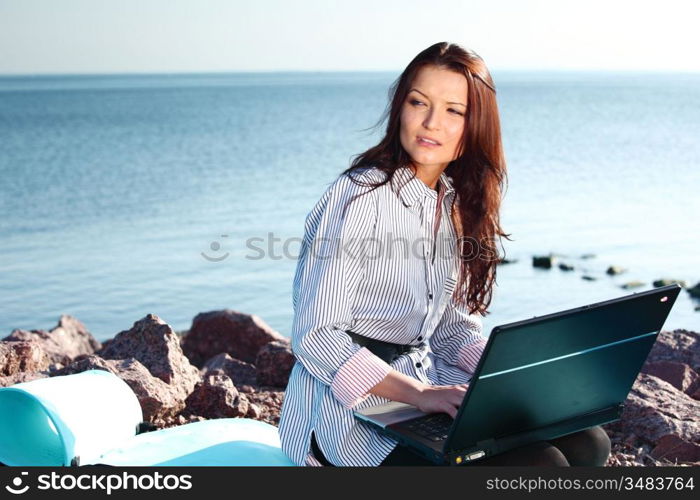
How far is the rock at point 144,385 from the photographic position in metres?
4.27

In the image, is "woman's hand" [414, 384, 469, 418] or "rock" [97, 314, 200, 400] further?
"rock" [97, 314, 200, 400]

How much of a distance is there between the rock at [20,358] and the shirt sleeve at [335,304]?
250cm

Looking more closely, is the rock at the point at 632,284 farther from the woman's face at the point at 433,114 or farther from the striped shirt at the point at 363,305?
the woman's face at the point at 433,114

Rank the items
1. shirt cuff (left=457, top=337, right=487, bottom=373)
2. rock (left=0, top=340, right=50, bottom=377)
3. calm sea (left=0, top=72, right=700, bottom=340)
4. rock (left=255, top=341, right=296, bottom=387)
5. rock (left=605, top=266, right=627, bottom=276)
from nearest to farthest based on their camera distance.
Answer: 1. shirt cuff (left=457, top=337, right=487, bottom=373)
2. rock (left=0, top=340, right=50, bottom=377)
3. rock (left=255, top=341, right=296, bottom=387)
4. calm sea (left=0, top=72, right=700, bottom=340)
5. rock (left=605, top=266, right=627, bottom=276)

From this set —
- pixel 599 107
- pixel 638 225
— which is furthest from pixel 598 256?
pixel 599 107

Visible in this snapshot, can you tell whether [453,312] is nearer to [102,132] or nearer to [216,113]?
[102,132]

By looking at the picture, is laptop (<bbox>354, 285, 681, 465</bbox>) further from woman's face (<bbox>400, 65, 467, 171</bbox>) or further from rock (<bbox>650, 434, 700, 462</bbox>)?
rock (<bbox>650, 434, 700, 462</bbox>)

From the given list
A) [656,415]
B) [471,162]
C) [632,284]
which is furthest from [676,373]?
[632,284]

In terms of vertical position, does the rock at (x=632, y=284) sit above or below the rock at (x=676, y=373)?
below

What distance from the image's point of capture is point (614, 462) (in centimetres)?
405

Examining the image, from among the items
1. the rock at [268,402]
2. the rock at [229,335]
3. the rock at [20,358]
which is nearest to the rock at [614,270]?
the rock at [229,335]

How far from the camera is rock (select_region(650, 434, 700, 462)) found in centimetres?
418

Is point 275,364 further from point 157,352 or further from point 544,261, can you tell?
point 544,261

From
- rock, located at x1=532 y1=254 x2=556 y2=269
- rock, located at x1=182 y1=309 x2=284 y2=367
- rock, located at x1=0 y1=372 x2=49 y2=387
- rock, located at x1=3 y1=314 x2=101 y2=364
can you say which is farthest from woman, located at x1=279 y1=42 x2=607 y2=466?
rock, located at x1=532 y1=254 x2=556 y2=269
